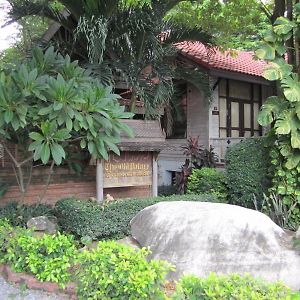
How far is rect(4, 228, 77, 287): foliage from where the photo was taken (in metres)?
4.65

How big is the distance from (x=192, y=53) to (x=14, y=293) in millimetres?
11238

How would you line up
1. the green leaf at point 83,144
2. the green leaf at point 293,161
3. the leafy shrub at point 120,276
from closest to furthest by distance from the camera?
the leafy shrub at point 120,276
the green leaf at point 83,144
the green leaf at point 293,161

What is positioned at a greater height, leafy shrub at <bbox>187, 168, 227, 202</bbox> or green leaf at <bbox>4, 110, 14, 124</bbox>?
green leaf at <bbox>4, 110, 14, 124</bbox>

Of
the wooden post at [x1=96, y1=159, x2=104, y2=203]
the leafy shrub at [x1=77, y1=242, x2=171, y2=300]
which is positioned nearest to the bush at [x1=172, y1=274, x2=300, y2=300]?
the leafy shrub at [x1=77, y1=242, x2=171, y2=300]

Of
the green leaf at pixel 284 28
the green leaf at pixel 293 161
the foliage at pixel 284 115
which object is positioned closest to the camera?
the foliage at pixel 284 115

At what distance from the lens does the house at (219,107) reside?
14.5 meters

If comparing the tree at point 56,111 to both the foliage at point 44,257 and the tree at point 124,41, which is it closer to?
the foliage at point 44,257

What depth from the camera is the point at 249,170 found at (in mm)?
9352

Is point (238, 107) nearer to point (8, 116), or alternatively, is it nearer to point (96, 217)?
point (96, 217)

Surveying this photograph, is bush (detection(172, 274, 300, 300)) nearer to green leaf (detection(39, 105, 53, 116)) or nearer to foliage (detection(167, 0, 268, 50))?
green leaf (detection(39, 105, 53, 116))

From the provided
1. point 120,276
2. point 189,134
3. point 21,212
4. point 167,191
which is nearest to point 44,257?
point 120,276

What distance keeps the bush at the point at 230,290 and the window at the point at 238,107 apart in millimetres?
12208

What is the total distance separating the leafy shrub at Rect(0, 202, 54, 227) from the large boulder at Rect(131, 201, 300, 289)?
2.51m

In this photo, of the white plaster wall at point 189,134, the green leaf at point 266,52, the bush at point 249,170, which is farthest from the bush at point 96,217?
the white plaster wall at point 189,134
